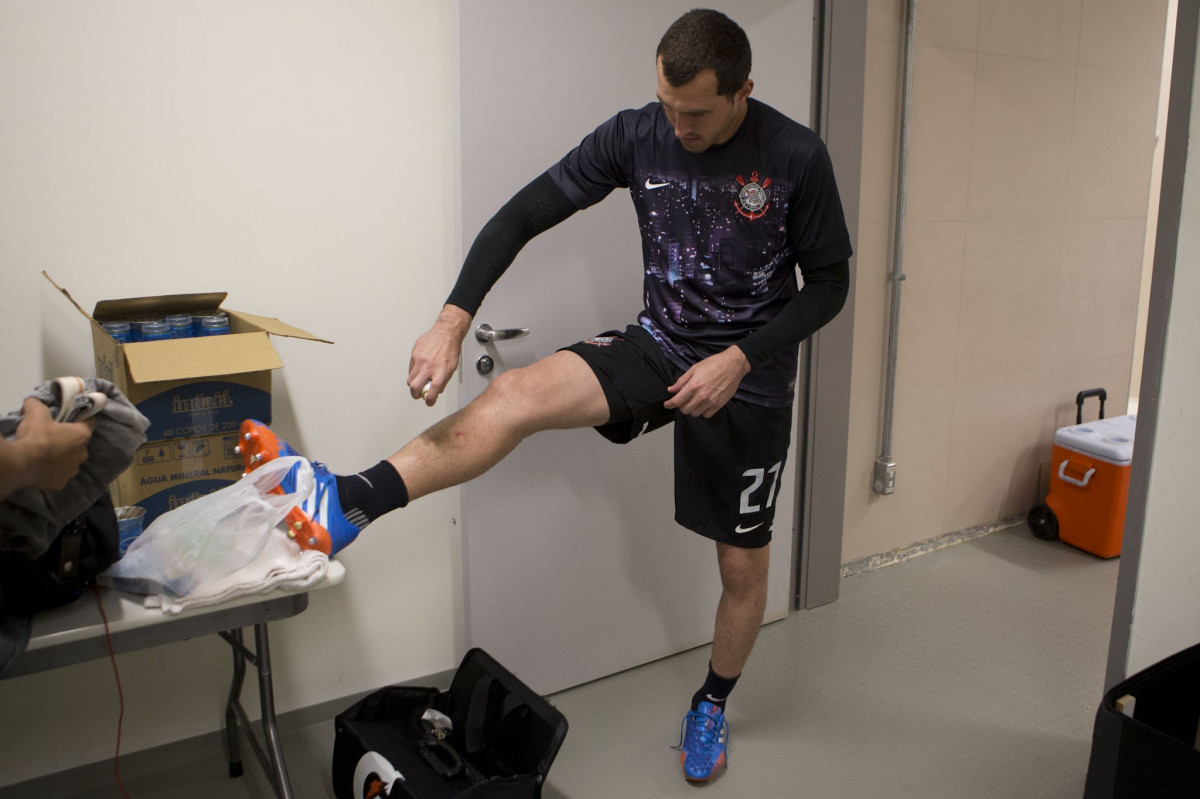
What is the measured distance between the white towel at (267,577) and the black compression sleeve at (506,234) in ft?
1.77

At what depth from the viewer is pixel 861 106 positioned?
102 inches

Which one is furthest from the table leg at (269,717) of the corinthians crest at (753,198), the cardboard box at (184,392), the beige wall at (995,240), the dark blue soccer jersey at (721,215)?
the beige wall at (995,240)

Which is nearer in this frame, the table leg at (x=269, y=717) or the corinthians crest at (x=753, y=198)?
the table leg at (x=269, y=717)

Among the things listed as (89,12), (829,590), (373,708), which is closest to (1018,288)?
(829,590)

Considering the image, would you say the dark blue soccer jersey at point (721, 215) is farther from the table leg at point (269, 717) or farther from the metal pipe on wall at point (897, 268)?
the metal pipe on wall at point (897, 268)

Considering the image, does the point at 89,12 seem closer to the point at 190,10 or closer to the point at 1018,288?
the point at 190,10

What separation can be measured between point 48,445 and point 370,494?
1.65ft

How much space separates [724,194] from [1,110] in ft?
4.57

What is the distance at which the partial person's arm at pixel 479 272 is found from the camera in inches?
61.5

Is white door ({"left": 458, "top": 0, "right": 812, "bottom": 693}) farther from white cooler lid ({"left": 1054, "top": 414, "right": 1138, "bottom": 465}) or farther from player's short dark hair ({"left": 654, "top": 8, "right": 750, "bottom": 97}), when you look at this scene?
white cooler lid ({"left": 1054, "top": 414, "right": 1138, "bottom": 465})

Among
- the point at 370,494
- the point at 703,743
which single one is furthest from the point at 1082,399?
the point at 370,494

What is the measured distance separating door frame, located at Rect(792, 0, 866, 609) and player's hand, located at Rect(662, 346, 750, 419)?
104 cm

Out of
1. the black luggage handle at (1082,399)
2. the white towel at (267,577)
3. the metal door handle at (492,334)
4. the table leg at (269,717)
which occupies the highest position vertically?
the metal door handle at (492,334)

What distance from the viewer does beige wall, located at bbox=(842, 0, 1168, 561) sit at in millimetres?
2920
